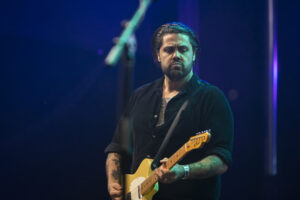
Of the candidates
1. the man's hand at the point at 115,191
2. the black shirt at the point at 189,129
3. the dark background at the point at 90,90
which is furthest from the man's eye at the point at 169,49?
the man's hand at the point at 115,191

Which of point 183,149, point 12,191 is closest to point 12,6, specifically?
point 12,191

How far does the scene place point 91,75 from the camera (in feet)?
8.82

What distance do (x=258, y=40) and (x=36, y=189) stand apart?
7.04 ft

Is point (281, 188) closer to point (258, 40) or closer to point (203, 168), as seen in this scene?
point (203, 168)

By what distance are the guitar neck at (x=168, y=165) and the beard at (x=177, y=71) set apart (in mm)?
565

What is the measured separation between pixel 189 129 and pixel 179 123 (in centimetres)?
7

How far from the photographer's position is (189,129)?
1878 mm

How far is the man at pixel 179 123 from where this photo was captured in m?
1.76

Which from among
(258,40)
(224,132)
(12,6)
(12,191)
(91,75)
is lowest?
(12,191)

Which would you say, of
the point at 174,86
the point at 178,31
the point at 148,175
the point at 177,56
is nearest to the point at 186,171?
the point at 148,175

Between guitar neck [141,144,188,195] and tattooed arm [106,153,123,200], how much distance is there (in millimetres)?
195

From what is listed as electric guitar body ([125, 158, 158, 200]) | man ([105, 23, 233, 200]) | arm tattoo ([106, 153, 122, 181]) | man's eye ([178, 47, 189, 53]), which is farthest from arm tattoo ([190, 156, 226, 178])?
man's eye ([178, 47, 189, 53])

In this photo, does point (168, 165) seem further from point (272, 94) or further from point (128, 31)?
point (272, 94)

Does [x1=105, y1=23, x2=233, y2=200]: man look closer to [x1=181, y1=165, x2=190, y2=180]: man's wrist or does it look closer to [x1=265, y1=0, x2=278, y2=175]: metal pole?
[x1=181, y1=165, x2=190, y2=180]: man's wrist
